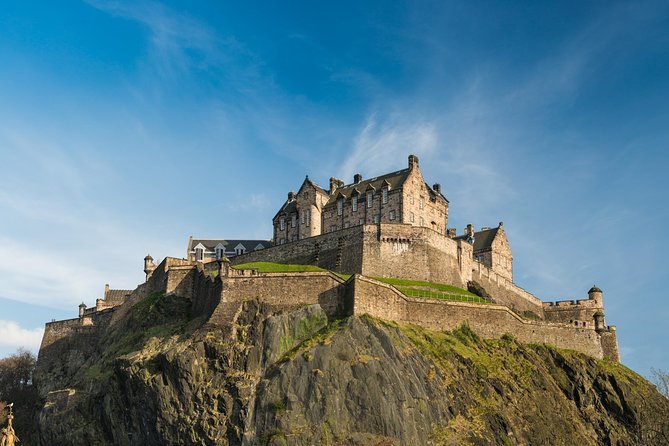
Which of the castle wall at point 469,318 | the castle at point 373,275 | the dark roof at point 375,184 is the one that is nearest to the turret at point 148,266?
the castle at point 373,275

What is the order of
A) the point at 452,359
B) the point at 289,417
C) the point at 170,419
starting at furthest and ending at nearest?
the point at 452,359 < the point at 170,419 < the point at 289,417

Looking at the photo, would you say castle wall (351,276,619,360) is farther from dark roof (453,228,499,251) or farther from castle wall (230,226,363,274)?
dark roof (453,228,499,251)

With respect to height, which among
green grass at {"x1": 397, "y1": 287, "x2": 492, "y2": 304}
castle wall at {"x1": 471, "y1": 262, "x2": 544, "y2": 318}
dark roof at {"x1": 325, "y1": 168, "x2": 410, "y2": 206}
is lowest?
green grass at {"x1": 397, "y1": 287, "x2": 492, "y2": 304}

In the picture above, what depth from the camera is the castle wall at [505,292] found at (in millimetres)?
84438

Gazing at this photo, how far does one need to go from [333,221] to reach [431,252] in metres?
13.7

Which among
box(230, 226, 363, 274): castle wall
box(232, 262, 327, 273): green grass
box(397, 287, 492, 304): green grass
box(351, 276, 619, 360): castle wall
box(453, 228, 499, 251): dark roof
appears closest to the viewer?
box(351, 276, 619, 360): castle wall

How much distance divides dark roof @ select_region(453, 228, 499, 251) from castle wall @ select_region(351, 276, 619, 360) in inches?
745

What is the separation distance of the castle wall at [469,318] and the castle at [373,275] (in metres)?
0.09

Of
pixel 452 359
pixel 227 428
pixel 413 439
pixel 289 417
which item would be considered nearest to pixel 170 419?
pixel 227 428

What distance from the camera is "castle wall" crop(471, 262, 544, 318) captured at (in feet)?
277

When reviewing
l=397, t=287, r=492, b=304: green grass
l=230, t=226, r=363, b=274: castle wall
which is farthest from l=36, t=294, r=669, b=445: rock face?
l=230, t=226, r=363, b=274: castle wall

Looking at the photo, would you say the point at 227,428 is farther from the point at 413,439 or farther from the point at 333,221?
the point at 333,221

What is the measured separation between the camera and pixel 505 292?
286 feet

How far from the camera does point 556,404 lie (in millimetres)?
66125
